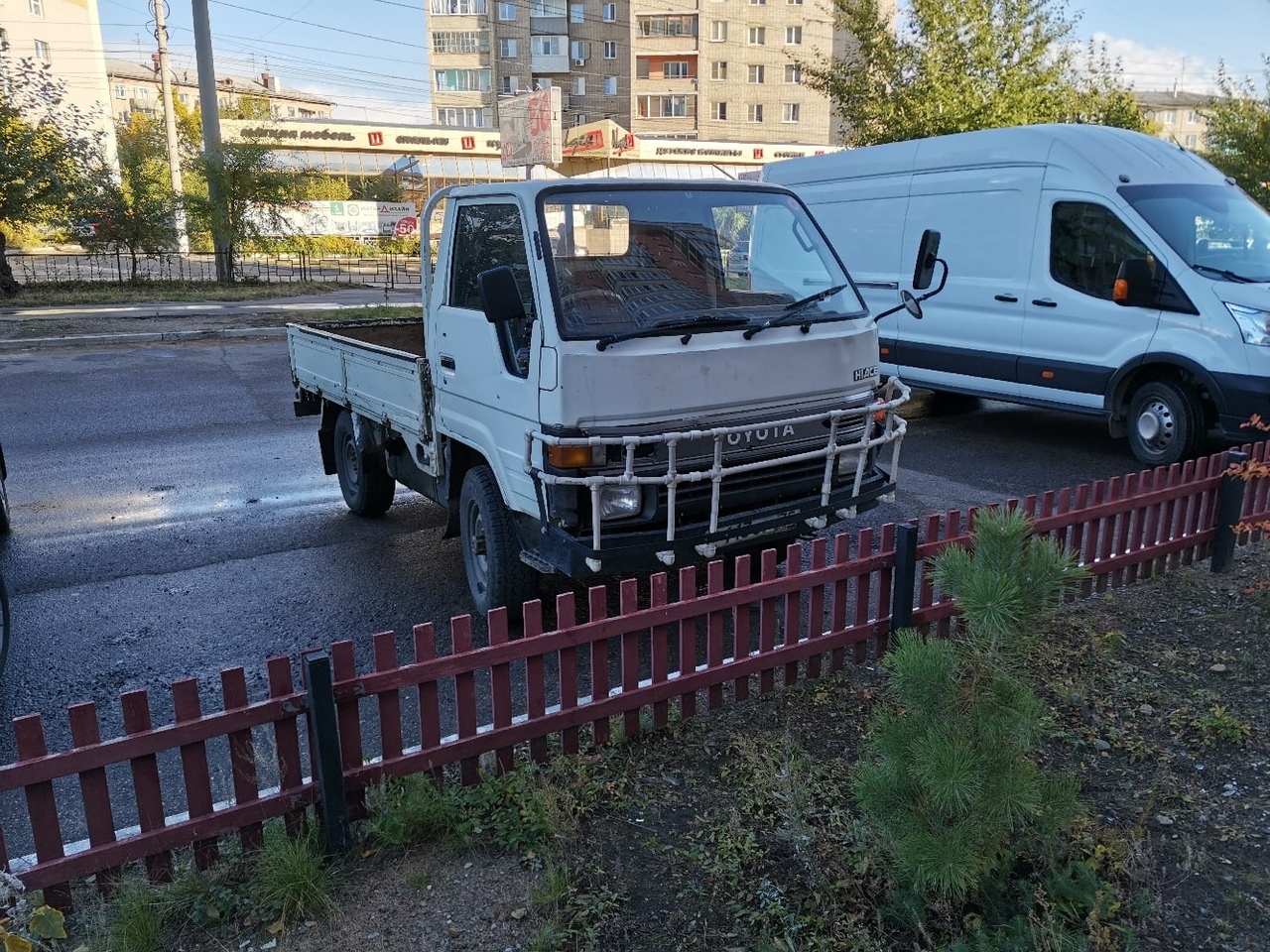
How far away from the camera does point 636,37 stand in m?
64.1

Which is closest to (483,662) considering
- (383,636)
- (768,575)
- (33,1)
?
(383,636)

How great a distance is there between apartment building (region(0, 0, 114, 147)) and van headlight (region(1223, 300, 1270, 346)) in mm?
57090

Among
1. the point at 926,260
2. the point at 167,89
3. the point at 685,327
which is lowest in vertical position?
the point at 685,327

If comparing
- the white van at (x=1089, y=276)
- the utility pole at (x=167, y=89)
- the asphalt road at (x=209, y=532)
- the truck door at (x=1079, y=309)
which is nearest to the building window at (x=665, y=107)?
the utility pole at (x=167, y=89)

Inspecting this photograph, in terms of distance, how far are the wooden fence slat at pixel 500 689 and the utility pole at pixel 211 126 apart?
80.0 ft

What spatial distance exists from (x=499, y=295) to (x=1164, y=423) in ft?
21.2

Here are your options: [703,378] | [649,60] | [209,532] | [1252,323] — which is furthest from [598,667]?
[649,60]

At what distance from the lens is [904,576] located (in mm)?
4422

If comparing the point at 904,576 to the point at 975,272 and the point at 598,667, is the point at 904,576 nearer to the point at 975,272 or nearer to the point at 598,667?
the point at 598,667

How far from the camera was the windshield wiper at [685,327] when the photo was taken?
4.39 meters

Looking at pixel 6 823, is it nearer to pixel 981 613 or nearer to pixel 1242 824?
pixel 981 613

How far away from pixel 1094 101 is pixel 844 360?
1982cm

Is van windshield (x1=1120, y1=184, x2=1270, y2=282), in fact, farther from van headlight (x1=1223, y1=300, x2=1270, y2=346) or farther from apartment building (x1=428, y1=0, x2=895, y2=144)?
apartment building (x1=428, y1=0, x2=895, y2=144)

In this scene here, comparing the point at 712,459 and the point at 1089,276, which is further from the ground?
the point at 1089,276
